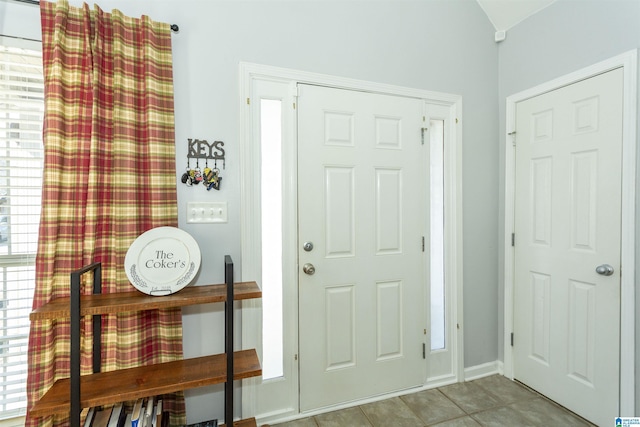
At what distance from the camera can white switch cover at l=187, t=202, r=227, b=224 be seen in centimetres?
168

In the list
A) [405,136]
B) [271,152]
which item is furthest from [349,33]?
[271,152]

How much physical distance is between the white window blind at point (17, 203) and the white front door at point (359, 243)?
134 centimetres

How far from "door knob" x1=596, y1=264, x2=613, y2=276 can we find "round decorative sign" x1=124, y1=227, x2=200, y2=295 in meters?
2.25

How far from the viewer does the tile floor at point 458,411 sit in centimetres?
184

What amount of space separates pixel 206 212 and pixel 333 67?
1.21 metres

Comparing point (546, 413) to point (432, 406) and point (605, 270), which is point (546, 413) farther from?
point (605, 270)

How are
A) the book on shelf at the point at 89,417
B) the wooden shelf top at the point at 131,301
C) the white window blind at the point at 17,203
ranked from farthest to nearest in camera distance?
the white window blind at the point at 17,203
the book on shelf at the point at 89,417
the wooden shelf top at the point at 131,301

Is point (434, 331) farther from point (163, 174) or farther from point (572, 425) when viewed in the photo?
point (163, 174)

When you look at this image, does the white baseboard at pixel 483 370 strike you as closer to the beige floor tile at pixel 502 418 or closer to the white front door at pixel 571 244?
the white front door at pixel 571 244

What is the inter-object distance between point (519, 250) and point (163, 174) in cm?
246

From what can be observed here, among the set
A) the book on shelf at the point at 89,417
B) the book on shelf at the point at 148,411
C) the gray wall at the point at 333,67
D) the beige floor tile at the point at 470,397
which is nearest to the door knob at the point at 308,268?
the gray wall at the point at 333,67

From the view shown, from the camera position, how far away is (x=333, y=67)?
1950 mm

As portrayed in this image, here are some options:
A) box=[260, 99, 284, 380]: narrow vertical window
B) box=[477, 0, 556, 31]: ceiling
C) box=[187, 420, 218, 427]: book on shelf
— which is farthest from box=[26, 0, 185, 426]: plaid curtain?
box=[477, 0, 556, 31]: ceiling

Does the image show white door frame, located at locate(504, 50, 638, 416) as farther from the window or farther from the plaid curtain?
the plaid curtain
